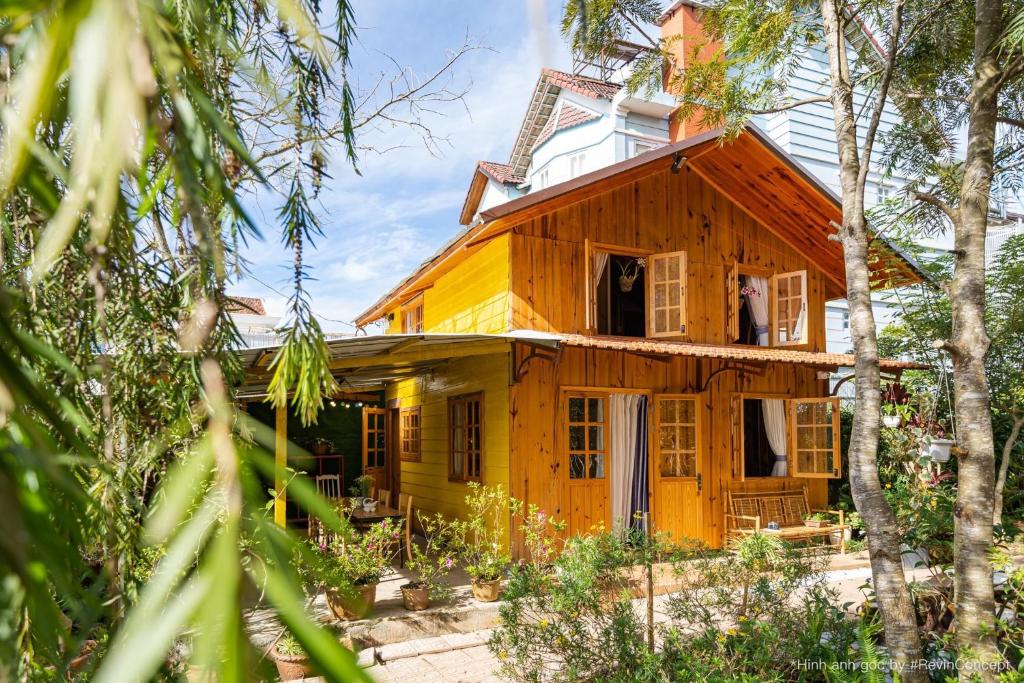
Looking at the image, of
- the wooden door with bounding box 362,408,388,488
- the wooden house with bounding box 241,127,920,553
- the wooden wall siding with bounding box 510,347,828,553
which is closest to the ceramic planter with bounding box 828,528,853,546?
the wooden wall siding with bounding box 510,347,828,553

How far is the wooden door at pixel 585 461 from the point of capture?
8227 mm

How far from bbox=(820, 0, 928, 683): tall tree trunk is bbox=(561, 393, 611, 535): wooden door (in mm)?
4405

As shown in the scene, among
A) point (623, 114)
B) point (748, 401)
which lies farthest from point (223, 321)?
point (623, 114)

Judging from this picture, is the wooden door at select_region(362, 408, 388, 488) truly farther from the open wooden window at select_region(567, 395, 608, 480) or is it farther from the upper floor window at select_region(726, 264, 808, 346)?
the upper floor window at select_region(726, 264, 808, 346)

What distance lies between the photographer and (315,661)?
28 centimetres

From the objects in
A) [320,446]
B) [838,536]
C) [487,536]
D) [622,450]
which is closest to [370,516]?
[487,536]

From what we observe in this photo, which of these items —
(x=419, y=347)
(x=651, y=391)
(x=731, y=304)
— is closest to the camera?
(x=419, y=347)

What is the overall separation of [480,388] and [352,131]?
7633 mm

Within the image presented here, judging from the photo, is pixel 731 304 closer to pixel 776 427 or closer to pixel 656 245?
pixel 656 245

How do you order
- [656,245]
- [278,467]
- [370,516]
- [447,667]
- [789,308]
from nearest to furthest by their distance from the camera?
[278,467] → [447,667] → [370,516] → [656,245] → [789,308]

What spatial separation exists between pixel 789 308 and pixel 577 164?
678 cm

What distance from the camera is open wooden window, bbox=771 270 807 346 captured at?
9336mm

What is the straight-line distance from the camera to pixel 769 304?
9805 mm

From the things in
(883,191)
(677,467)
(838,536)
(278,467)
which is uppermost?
(883,191)
